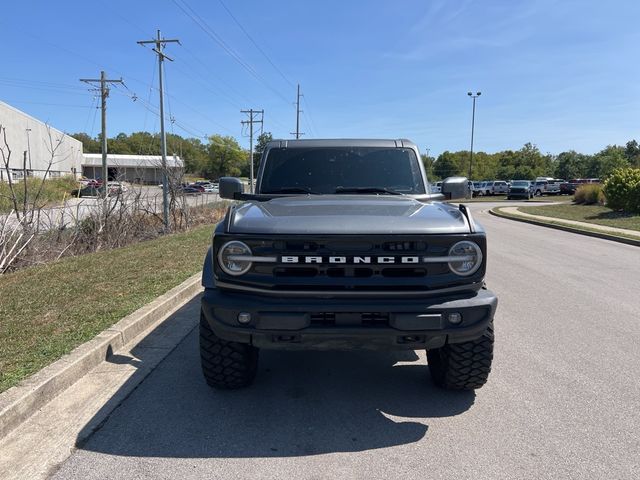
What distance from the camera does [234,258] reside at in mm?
3416

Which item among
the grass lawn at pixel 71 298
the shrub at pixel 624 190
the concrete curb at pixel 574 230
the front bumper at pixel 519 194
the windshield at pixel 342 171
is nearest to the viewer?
the grass lawn at pixel 71 298

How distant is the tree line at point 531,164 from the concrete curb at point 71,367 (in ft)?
274

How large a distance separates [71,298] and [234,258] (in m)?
3.87

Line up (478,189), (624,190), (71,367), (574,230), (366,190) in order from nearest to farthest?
(71,367)
(366,190)
(574,230)
(624,190)
(478,189)

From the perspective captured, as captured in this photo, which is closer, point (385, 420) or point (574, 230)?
point (385, 420)

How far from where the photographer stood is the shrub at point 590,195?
31.0 meters

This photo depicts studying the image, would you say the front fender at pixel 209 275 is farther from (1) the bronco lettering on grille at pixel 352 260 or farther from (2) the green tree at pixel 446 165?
(2) the green tree at pixel 446 165

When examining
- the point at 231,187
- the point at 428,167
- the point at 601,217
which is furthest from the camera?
the point at 428,167

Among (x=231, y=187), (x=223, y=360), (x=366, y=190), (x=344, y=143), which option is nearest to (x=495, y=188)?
(x=344, y=143)

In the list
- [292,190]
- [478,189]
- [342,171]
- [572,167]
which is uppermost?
[572,167]

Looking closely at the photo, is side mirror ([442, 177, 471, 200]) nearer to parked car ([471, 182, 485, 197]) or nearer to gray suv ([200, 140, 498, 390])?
gray suv ([200, 140, 498, 390])

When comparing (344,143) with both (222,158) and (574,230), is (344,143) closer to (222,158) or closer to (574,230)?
(574,230)

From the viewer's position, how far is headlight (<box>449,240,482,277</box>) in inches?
134

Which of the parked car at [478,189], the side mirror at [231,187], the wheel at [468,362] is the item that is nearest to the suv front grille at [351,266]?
the wheel at [468,362]
